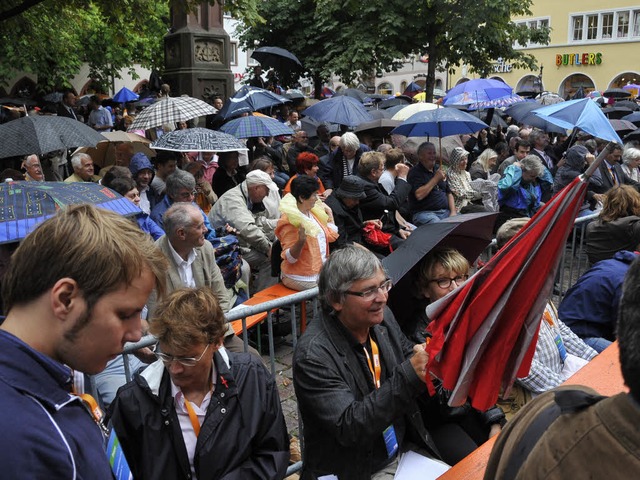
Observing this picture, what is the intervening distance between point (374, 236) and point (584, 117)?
315cm

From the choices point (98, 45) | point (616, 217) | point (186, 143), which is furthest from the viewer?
point (98, 45)

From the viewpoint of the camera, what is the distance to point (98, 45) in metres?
29.4

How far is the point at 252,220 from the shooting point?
6.66 meters

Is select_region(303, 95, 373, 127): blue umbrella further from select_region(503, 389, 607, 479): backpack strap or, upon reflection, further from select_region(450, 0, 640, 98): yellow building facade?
select_region(450, 0, 640, 98): yellow building facade

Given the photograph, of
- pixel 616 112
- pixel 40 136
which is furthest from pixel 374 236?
pixel 616 112

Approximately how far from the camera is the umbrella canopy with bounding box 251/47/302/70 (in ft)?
47.7

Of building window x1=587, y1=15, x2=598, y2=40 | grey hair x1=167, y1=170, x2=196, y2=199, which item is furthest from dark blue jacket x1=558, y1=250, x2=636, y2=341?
building window x1=587, y1=15, x2=598, y2=40

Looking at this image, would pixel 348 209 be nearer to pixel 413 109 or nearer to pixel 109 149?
pixel 109 149

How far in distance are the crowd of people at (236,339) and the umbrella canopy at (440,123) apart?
8.83 feet

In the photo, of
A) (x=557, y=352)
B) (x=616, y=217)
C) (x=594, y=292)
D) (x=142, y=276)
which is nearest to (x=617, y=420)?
(x=142, y=276)

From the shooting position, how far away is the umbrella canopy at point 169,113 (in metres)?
8.45

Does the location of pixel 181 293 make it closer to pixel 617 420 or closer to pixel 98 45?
pixel 617 420

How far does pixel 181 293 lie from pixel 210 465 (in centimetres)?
75

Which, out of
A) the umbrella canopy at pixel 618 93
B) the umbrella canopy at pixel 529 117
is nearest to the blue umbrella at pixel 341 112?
the umbrella canopy at pixel 529 117
